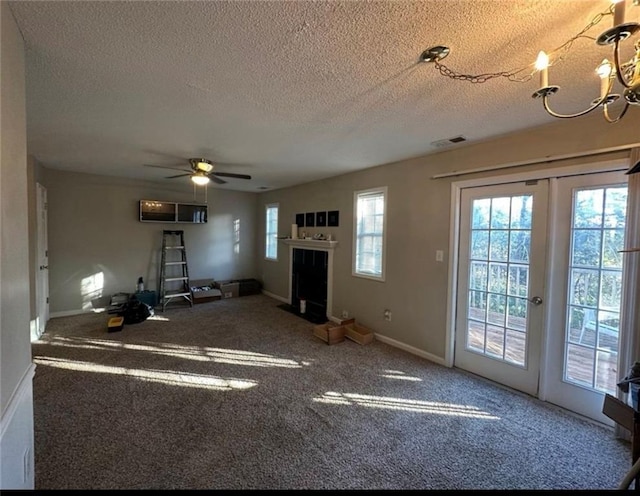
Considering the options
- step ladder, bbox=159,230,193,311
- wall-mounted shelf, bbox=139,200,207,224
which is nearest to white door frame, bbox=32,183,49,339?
wall-mounted shelf, bbox=139,200,207,224

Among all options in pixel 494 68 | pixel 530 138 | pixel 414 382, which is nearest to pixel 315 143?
pixel 494 68

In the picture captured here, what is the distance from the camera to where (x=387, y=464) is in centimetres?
188

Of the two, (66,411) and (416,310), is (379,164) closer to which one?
(416,310)

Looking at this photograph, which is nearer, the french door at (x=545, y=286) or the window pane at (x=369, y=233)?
the french door at (x=545, y=286)

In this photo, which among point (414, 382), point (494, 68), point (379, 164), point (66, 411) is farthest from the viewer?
point (379, 164)

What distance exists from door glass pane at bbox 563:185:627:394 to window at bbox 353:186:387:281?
204 centimetres

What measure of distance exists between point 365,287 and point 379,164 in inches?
70.1

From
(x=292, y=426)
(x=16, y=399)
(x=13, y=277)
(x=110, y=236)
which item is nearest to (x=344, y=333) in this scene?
(x=292, y=426)

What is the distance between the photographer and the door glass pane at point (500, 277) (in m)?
2.75

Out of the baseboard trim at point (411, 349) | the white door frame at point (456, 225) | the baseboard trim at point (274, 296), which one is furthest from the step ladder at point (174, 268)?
the white door frame at point (456, 225)

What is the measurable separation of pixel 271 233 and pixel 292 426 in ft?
16.4

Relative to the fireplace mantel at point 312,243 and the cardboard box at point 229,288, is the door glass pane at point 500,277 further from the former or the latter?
the cardboard box at point 229,288

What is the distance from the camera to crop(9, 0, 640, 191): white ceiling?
127cm

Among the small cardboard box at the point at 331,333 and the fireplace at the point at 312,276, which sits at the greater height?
the fireplace at the point at 312,276
